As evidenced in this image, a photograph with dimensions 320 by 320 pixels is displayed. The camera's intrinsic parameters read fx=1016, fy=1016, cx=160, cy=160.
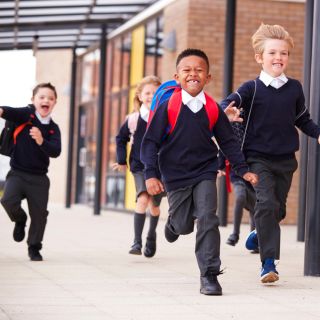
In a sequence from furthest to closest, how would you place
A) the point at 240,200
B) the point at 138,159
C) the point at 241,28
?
the point at 241,28
the point at 240,200
the point at 138,159

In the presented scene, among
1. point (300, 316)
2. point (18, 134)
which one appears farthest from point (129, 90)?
point (300, 316)

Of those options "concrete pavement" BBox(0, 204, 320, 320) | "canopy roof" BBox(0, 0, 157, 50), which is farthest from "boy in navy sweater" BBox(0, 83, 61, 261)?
"canopy roof" BBox(0, 0, 157, 50)

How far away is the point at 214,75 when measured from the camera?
727 inches

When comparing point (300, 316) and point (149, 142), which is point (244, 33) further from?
point (300, 316)

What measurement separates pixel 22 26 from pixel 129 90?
4.18 m

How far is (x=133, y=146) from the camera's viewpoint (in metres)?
10.1

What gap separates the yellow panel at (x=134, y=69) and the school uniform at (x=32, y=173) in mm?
12261

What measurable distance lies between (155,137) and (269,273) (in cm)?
131

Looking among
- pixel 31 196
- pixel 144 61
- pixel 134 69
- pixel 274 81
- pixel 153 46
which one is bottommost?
pixel 31 196

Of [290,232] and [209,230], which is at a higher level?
[209,230]

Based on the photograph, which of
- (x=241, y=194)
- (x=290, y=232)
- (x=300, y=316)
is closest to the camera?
(x=300, y=316)

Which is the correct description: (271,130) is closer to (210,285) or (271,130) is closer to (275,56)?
(275,56)

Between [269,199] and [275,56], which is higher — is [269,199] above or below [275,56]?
below

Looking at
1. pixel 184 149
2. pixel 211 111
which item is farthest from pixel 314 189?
pixel 184 149
